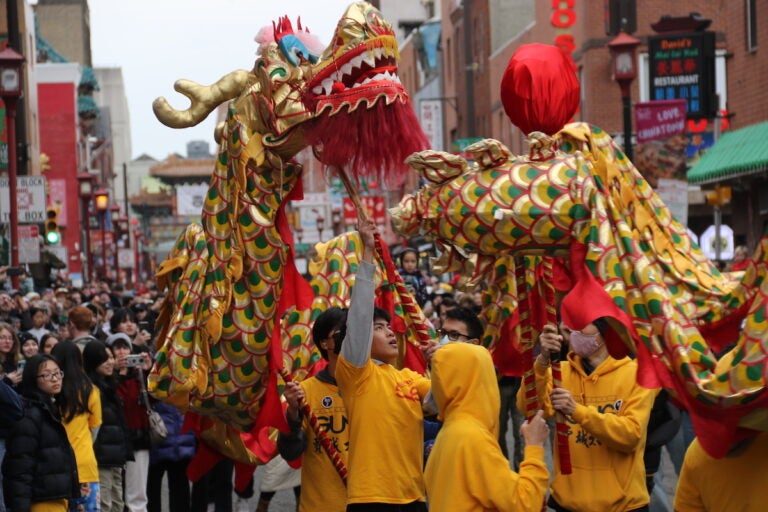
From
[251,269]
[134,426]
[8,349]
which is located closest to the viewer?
[251,269]

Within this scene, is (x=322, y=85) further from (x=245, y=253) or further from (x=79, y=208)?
(x=79, y=208)

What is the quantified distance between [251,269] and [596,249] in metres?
3.05

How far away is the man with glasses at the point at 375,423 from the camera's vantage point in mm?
7012

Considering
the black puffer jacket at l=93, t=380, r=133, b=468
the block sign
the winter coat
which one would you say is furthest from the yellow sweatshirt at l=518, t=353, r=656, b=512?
the block sign

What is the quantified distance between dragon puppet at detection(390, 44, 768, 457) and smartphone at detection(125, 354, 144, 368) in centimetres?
461

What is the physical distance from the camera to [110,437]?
10977 mm

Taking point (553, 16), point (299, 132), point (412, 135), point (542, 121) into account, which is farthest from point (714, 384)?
point (553, 16)

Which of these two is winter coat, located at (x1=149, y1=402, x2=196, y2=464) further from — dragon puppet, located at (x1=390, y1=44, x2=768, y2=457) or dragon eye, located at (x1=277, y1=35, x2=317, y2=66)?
dragon puppet, located at (x1=390, y1=44, x2=768, y2=457)

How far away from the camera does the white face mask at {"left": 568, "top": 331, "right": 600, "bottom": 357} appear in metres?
7.85

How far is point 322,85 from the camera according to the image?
316 inches

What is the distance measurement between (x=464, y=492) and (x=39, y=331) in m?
12.1

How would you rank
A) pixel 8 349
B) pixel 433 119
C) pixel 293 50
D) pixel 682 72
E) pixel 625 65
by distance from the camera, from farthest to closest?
pixel 433 119 < pixel 682 72 < pixel 625 65 < pixel 8 349 < pixel 293 50

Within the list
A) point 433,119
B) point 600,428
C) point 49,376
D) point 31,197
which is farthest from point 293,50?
point 433,119

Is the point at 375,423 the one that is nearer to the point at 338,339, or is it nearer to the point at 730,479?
the point at 338,339
